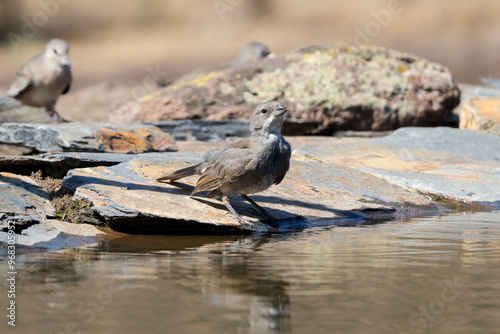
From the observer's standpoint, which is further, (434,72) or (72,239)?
(434,72)

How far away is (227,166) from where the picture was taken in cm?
568

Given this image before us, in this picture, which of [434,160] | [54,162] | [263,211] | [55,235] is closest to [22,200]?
[55,235]

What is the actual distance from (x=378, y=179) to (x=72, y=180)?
3213 millimetres

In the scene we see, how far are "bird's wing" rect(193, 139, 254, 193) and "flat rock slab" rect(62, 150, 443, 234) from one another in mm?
205

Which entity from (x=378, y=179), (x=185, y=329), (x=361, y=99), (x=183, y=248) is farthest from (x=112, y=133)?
(x=185, y=329)

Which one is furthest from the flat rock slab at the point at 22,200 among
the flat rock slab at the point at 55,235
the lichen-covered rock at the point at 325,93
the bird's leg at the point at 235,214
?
the lichen-covered rock at the point at 325,93

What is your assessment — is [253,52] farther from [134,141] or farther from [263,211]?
[263,211]

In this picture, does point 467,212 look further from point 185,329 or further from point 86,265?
point 185,329

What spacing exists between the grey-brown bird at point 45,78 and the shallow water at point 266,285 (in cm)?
809

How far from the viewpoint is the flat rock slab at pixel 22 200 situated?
16.9 feet

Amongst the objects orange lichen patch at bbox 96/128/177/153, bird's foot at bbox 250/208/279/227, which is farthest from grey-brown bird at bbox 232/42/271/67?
bird's foot at bbox 250/208/279/227

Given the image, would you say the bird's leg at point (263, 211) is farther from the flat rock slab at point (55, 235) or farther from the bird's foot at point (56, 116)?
the bird's foot at point (56, 116)

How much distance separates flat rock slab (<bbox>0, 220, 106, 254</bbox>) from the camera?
4867 mm

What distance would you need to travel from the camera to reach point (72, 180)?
582cm
